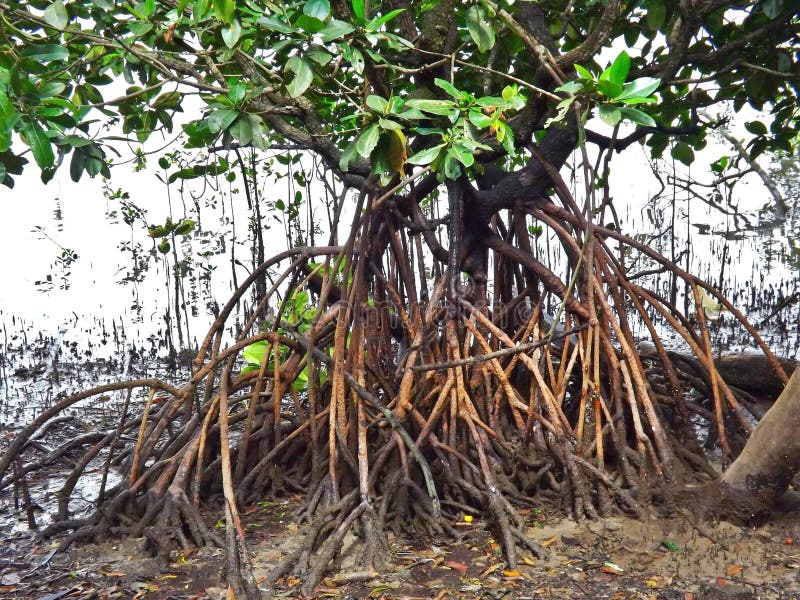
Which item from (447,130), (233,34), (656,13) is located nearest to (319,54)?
(233,34)

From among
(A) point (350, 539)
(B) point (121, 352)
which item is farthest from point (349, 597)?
(B) point (121, 352)

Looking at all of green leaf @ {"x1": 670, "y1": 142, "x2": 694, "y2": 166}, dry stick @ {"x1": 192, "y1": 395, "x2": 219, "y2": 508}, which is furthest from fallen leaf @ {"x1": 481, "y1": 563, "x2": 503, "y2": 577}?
green leaf @ {"x1": 670, "y1": 142, "x2": 694, "y2": 166}

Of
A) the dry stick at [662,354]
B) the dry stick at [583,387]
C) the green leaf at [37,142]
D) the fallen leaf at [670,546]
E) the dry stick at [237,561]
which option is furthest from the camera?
the dry stick at [662,354]

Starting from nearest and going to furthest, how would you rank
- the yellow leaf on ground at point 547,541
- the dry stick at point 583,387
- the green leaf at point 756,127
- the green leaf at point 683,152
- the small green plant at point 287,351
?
the yellow leaf on ground at point 547,541 < the dry stick at point 583,387 < the small green plant at point 287,351 < the green leaf at point 756,127 < the green leaf at point 683,152

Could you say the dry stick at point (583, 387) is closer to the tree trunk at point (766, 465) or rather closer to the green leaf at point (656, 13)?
the tree trunk at point (766, 465)

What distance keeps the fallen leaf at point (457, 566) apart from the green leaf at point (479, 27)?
168cm

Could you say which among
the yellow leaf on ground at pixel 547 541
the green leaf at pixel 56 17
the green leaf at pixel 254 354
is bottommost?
the yellow leaf on ground at pixel 547 541

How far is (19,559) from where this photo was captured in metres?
2.81

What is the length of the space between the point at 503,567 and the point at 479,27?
1735 mm

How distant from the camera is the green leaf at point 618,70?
6.33 feet

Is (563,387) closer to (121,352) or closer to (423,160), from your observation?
(423,160)

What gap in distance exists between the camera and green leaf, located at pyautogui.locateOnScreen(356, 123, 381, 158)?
7.09 ft

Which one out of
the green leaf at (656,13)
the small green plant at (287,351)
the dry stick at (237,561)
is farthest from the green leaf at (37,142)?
the green leaf at (656,13)

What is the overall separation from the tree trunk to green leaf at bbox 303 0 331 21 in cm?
180
